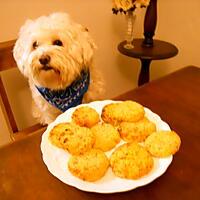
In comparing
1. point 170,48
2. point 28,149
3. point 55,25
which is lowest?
point 170,48

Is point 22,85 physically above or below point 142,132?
below

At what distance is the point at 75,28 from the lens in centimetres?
127

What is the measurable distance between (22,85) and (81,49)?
1.95 feet

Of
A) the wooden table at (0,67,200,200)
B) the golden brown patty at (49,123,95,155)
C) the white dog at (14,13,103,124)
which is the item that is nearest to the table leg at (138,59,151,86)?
the white dog at (14,13,103,124)

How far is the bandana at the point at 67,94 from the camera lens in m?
1.29

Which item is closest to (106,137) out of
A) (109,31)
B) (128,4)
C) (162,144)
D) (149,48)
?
(162,144)

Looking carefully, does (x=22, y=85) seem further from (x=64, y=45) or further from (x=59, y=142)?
(x=59, y=142)

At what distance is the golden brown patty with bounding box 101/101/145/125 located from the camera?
0.75 metres

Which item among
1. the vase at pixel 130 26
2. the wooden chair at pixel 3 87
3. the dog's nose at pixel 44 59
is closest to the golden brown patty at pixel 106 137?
the dog's nose at pixel 44 59

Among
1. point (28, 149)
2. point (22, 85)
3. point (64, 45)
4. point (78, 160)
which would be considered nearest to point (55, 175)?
point (78, 160)

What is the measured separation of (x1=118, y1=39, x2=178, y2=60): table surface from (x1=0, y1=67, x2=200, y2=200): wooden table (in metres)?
0.73

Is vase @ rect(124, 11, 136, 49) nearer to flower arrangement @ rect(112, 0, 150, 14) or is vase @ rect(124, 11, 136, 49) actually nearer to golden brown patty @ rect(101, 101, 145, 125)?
flower arrangement @ rect(112, 0, 150, 14)

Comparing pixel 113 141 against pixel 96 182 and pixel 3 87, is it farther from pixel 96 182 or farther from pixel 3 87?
pixel 3 87

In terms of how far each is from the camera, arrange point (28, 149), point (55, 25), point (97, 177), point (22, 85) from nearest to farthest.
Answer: point (97, 177) < point (28, 149) < point (55, 25) < point (22, 85)
